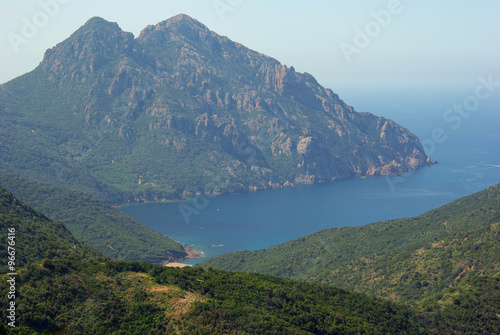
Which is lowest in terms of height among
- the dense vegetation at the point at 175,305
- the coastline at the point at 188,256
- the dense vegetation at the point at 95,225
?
the dense vegetation at the point at 175,305

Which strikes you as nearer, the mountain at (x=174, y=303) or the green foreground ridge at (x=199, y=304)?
the mountain at (x=174, y=303)

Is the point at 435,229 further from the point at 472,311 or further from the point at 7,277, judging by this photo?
the point at 7,277

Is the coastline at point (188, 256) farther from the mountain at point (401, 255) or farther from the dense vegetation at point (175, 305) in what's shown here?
the dense vegetation at point (175, 305)

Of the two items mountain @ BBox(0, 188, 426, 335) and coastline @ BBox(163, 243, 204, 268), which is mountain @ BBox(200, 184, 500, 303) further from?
mountain @ BBox(0, 188, 426, 335)

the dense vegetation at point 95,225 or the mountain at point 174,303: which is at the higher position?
the dense vegetation at point 95,225

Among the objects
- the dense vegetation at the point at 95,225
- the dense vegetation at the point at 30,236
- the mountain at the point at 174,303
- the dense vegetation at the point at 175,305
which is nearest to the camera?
the mountain at the point at 174,303

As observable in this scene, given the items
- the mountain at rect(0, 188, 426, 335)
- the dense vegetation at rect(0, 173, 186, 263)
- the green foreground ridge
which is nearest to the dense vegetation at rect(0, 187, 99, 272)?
the green foreground ridge

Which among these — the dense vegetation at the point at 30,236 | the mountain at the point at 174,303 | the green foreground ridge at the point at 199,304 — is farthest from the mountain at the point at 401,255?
the dense vegetation at the point at 30,236

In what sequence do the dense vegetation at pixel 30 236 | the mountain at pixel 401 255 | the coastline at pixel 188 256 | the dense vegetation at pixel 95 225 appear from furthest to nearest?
1. the coastline at pixel 188 256
2. the dense vegetation at pixel 95 225
3. the mountain at pixel 401 255
4. the dense vegetation at pixel 30 236
